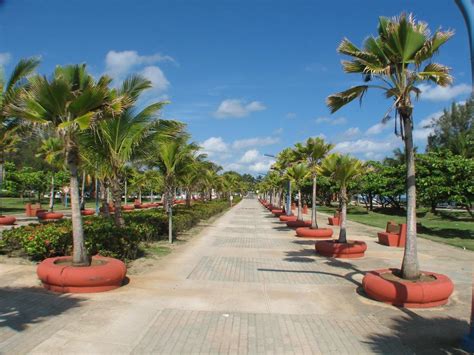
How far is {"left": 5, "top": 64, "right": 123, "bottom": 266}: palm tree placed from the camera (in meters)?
7.92

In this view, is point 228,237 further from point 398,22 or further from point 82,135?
point 398,22

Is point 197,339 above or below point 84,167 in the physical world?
below

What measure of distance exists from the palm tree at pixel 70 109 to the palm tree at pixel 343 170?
801 cm

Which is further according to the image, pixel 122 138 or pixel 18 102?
pixel 122 138

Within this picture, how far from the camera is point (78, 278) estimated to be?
7711 millimetres

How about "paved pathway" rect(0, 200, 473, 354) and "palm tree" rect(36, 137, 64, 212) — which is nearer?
"paved pathway" rect(0, 200, 473, 354)

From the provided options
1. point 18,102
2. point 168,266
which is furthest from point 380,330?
point 18,102

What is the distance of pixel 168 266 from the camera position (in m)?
11.2

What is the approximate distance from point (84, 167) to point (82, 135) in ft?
10.0

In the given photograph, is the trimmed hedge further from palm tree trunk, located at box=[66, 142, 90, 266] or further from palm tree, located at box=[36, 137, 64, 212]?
palm tree, located at box=[36, 137, 64, 212]

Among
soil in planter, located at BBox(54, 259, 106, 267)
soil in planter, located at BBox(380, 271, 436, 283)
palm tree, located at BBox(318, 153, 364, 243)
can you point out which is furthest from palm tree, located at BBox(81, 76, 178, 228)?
soil in planter, located at BBox(380, 271, 436, 283)

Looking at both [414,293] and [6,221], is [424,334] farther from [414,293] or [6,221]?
[6,221]

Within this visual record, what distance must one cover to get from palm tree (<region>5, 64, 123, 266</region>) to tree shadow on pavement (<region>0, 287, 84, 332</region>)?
972 mm

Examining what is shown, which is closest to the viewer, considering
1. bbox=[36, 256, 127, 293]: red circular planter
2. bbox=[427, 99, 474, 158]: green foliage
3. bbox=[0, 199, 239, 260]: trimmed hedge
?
bbox=[36, 256, 127, 293]: red circular planter
